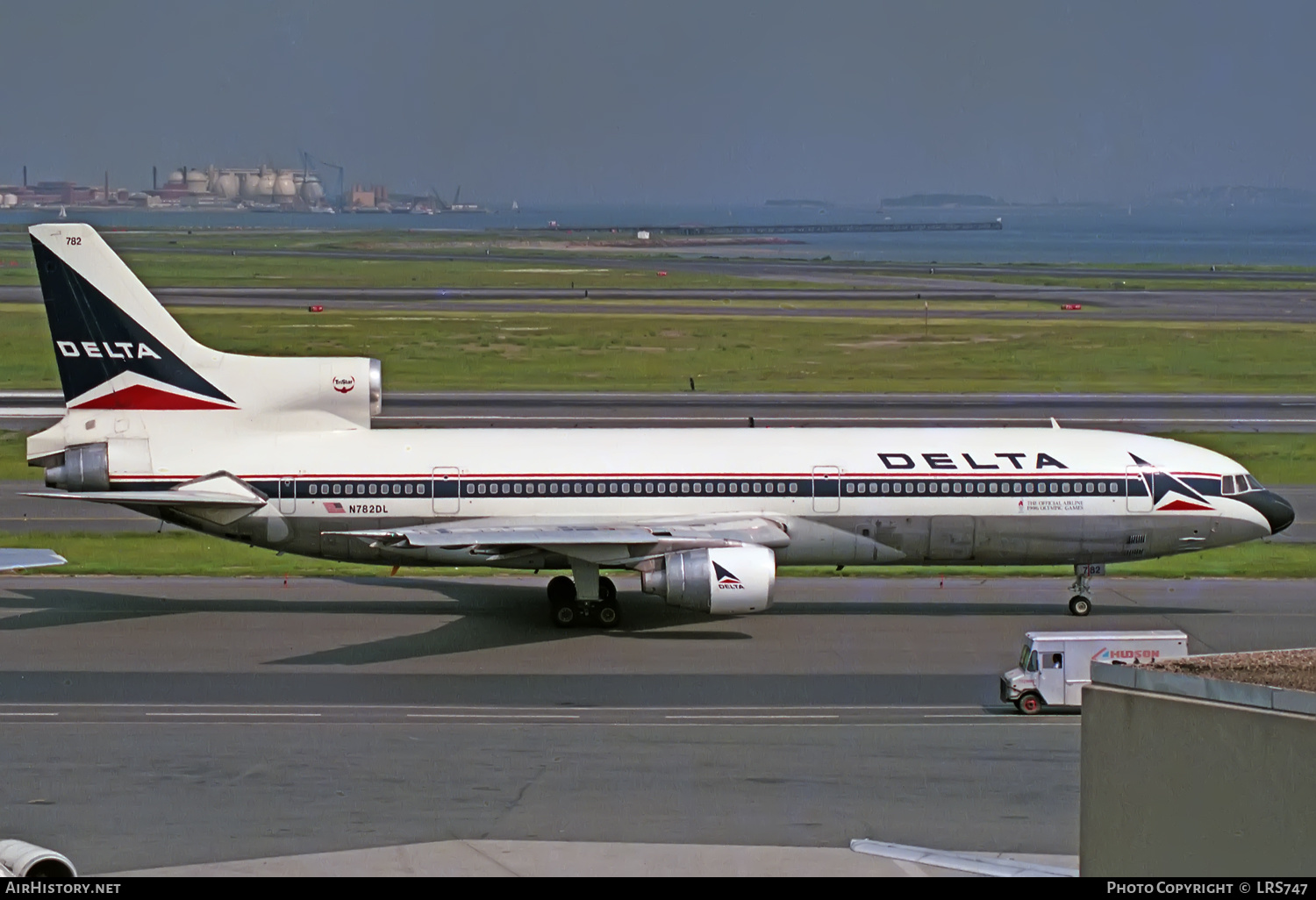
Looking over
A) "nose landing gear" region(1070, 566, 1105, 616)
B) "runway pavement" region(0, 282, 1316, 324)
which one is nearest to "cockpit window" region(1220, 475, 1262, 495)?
"nose landing gear" region(1070, 566, 1105, 616)

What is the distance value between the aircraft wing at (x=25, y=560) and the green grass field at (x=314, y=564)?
1581cm

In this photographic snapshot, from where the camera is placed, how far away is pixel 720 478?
39312 millimetres

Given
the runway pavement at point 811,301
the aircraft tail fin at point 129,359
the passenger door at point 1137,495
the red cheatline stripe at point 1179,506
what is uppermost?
the runway pavement at point 811,301

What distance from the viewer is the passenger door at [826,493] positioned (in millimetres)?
39312

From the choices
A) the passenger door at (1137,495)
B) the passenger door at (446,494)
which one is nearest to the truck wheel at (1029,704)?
the passenger door at (1137,495)

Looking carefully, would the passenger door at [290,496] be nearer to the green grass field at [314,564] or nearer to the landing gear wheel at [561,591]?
the landing gear wheel at [561,591]

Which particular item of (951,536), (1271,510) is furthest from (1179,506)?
(951,536)

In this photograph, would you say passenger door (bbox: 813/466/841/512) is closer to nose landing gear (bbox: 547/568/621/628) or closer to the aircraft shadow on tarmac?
the aircraft shadow on tarmac

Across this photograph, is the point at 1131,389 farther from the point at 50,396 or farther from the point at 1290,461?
the point at 50,396

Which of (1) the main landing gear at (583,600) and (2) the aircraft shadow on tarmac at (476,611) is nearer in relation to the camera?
(2) the aircraft shadow on tarmac at (476,611)

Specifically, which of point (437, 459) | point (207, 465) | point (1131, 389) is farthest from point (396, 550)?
point (1131, 389)

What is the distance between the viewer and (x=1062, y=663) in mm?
31172

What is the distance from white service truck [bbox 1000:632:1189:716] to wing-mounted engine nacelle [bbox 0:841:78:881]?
20078 millimetres

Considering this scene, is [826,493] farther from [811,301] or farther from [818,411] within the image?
[811,301]
